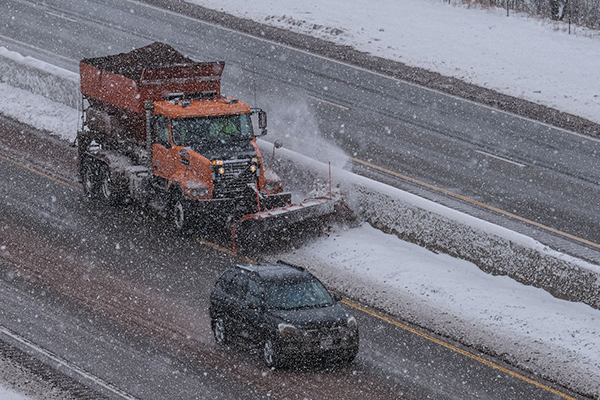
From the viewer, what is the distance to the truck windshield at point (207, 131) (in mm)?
23266

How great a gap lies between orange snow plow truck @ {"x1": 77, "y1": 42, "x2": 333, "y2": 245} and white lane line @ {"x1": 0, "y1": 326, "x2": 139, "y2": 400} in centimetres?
537

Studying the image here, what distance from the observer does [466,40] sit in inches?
1479

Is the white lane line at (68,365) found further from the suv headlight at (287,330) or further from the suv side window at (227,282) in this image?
the suv side window at (227,282)

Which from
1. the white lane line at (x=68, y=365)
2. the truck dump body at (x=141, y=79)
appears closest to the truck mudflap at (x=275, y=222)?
the truck dump body at (x=141, y=79)

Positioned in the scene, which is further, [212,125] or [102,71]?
[102,71]

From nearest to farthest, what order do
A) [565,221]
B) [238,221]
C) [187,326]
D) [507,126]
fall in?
[187,326], [238,221], [565,221], [507,126]

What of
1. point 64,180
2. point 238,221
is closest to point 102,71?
point 64,180

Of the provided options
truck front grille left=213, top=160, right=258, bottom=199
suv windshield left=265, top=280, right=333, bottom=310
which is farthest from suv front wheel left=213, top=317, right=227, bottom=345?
truck front grille left=213, top=160, right=258, bottom=199

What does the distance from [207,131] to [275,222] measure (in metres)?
2.62

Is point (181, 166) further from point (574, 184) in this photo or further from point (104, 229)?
point (574, 184)

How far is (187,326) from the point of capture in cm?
1912

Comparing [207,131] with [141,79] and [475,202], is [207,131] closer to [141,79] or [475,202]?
[141,79]

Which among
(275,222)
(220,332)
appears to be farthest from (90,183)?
(220,332)

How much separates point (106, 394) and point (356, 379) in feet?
12.6
